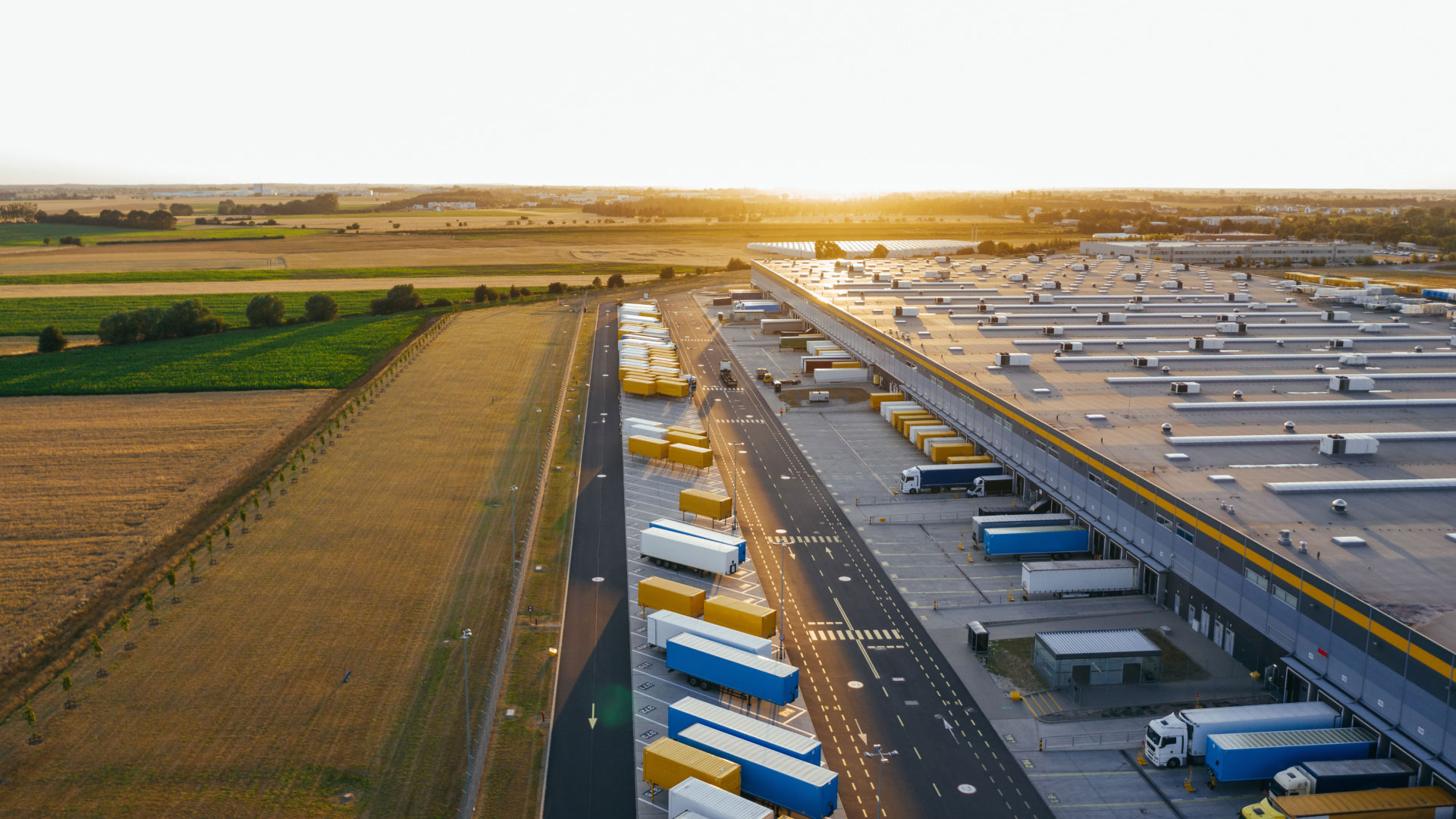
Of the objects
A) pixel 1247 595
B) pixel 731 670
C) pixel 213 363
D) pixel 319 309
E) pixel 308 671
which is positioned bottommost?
pixel 308 671

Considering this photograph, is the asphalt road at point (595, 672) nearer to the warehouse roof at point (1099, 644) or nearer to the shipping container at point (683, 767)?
the shipping container at point (683, 767)

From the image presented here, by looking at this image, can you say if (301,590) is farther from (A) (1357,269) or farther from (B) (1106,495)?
(A) (1357,269)

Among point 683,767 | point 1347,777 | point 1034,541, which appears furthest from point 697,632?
point 1347,777

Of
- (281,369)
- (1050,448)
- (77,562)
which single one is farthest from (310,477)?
(1050,448)

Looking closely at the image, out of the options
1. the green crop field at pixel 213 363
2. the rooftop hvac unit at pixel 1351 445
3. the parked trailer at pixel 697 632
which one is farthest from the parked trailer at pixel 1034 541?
the green crop field at pixel 213 363

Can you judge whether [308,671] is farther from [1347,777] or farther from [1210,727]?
[1347,777]

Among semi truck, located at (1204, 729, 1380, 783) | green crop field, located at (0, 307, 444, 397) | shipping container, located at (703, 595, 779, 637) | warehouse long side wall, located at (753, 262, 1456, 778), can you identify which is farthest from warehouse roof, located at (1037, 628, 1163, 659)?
green crop field, located at (0, 307, 444, 397)

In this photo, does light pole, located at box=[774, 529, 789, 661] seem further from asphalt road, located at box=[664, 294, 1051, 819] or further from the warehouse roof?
the warehouse roof
